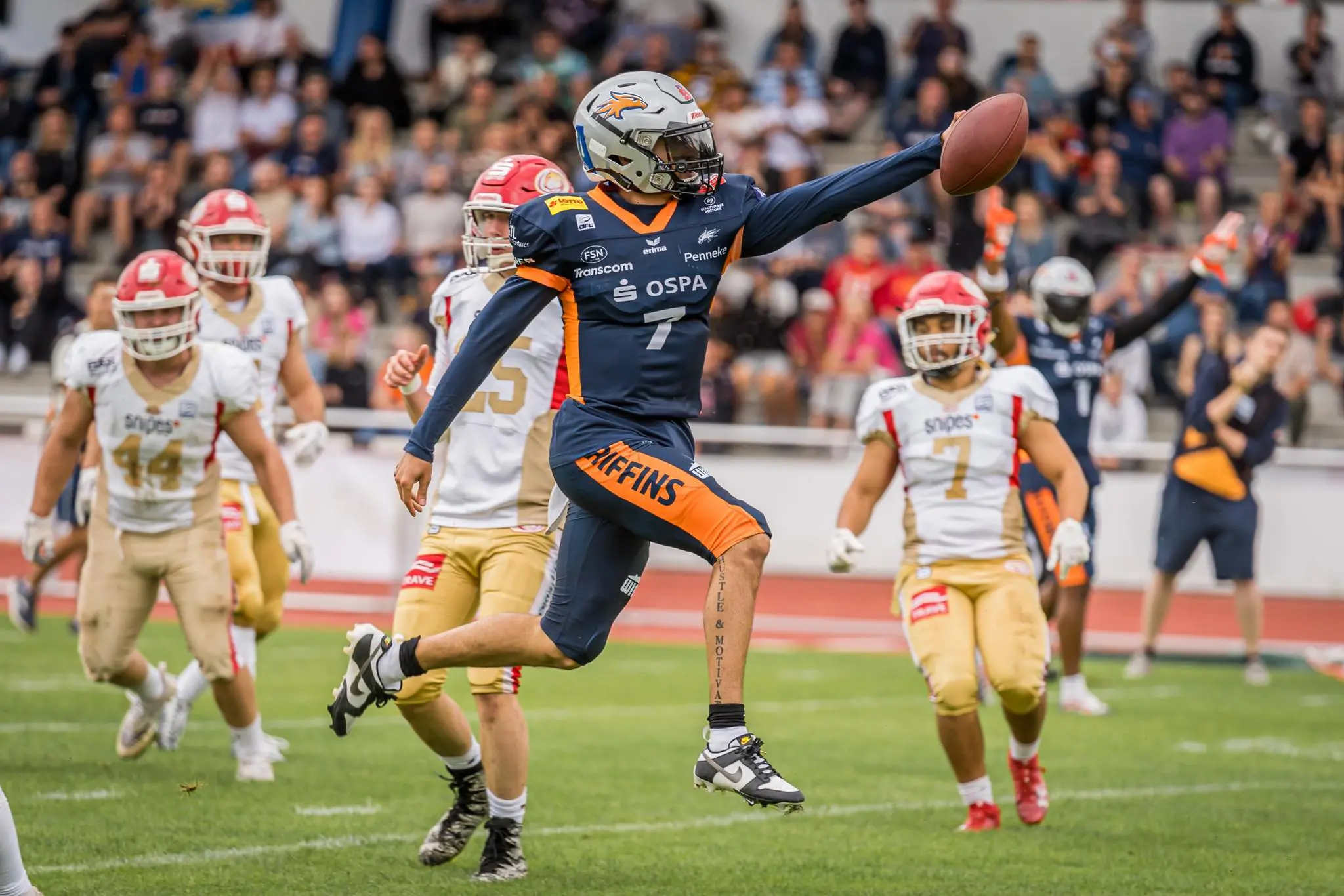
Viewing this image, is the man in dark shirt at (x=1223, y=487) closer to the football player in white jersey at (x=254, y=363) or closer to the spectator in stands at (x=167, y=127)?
the football player in white jersey at (x=254, y=363)

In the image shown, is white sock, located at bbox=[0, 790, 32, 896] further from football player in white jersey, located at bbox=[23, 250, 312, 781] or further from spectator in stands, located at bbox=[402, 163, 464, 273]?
spectator in stands, located at bbox=[402, 163, 464, 273]

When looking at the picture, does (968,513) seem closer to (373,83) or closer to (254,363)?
(254,363)

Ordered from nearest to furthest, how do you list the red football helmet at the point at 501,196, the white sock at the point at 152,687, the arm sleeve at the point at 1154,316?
the red football helmet at the point at 501,196
the white sock at the point at 152,687
the arm sleeve at the point at 1154,316

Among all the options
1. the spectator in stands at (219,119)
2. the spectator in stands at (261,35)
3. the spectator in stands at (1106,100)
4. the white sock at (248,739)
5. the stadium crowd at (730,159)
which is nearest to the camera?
the white sock at (248,739)

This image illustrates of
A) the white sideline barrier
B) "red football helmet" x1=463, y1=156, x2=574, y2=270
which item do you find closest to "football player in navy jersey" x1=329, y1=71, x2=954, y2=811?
"red football helmet" x1=463, y1=156, x2=574, y2=270

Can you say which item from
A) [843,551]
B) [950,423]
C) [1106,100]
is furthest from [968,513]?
[1106,100]

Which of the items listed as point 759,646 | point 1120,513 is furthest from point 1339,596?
point 759,646

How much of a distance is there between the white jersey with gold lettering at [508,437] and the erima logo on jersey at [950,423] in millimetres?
1552

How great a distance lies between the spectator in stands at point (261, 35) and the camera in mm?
19547

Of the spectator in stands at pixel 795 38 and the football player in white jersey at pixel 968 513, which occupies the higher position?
the spectator in stands at pixel 795 38

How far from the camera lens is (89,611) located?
672cm

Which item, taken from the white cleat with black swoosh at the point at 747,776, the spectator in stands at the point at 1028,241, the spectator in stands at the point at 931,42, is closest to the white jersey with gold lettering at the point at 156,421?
the white cleat with black swoosh at the point at 747,776

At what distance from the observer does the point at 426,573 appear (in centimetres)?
570

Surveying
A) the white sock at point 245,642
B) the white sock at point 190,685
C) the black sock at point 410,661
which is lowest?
the white sock at point 190,685
